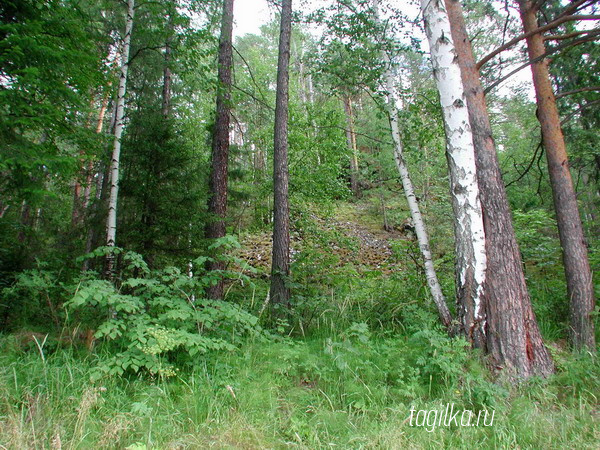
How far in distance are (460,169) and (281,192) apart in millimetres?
3219

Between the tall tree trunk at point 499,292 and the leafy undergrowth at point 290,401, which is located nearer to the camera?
the leafy undergrowth at point 290,401

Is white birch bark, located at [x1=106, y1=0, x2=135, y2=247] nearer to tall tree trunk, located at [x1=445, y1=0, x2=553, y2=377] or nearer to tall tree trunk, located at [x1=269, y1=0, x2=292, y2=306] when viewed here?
tall tree trunk, located at [x1=269, y1=0, x2=292, y2=306]

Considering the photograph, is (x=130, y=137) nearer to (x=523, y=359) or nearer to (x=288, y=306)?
(x=288, y=306)

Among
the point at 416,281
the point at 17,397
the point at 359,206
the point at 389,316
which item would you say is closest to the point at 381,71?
the point at 416,281

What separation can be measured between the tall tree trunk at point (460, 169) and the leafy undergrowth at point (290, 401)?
2.27 ft

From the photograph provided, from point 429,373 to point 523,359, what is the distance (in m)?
1.06

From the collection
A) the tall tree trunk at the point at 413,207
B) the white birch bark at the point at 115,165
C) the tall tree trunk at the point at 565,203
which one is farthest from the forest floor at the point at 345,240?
the white birch bark at the point at 115,165

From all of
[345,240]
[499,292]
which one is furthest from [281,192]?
[499,292]

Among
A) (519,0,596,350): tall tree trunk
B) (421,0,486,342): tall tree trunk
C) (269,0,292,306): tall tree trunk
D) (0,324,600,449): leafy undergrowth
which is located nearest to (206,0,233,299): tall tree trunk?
(269,0,292,306): tall tree trunk

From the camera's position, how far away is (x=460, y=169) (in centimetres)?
390

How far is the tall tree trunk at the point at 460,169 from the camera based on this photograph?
3764 mm

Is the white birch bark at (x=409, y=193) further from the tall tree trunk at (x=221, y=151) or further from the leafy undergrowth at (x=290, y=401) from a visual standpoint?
the tall tree trunk at (x=221, y=151)

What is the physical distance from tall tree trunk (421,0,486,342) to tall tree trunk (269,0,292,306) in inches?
116

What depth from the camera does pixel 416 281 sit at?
20.0 feet
